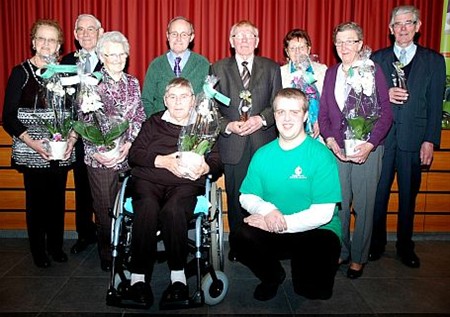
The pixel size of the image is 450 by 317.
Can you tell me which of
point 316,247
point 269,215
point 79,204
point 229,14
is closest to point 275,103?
Answer: point 269,215

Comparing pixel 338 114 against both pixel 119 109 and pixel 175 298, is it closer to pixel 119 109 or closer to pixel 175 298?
pixel 119 109

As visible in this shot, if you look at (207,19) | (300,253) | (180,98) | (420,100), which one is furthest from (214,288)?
(207,19)

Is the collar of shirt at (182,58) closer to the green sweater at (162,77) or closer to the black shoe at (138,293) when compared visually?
the green sweater at (162,77)

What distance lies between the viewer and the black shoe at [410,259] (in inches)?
134

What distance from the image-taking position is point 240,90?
3.27m

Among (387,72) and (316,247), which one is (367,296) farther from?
(387,72)

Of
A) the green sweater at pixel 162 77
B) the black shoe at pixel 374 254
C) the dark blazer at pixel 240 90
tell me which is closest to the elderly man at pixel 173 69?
the green sweater at pixel 162 77

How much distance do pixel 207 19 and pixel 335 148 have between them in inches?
89.2

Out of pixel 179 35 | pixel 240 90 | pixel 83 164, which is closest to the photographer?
pixel 240 90

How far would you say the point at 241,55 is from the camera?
10.8ft

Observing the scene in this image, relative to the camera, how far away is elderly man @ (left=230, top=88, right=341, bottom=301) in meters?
2.59

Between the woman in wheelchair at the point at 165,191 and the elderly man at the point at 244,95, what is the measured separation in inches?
13.7

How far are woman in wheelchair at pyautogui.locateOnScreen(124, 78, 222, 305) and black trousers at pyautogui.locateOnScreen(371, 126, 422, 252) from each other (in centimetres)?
135

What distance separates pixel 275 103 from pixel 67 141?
4.80ft
